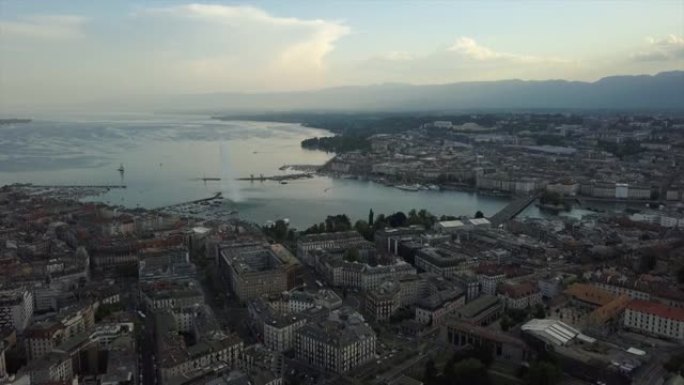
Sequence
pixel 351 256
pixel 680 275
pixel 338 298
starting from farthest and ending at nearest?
pixel 351 256 → pixel 680 275 → pixel 338 298

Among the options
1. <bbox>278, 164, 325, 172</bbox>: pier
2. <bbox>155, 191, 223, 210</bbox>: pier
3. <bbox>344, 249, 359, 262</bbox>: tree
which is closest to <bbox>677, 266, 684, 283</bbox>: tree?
<bbox>344, 249, 359, 262</bbox>: tree

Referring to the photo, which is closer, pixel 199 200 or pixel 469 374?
pixel 469 374

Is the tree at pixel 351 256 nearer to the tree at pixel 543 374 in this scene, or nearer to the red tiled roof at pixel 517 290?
the red tiled roof at pixel 517 290

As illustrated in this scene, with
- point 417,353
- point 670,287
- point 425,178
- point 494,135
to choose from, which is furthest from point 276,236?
point 494,135

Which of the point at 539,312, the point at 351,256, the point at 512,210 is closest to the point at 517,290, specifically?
the point at 539,312

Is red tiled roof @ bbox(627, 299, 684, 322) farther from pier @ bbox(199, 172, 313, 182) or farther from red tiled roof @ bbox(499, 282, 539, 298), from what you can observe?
pier @ bbox(199, 172, 313, 182)

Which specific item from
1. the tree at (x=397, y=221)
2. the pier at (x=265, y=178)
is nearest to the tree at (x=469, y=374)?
the tree at (x=397, y=221)

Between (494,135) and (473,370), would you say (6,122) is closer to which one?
(494,135)

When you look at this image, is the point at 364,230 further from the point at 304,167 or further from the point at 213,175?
the point at 304,167
